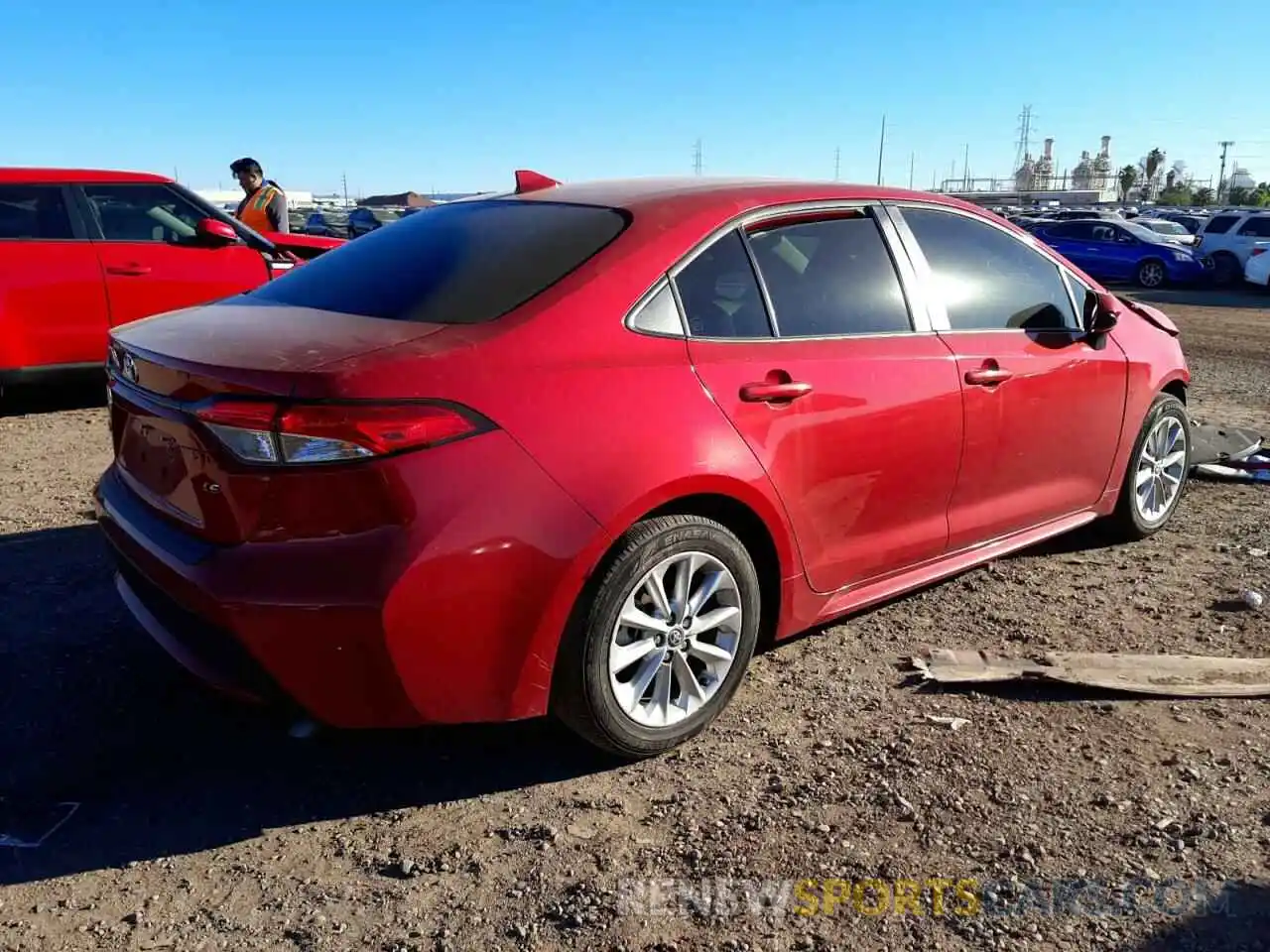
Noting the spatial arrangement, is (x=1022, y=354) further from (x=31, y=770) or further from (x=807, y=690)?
(x=31, y=770)

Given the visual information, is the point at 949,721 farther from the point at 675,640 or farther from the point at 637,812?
the point at 637,812

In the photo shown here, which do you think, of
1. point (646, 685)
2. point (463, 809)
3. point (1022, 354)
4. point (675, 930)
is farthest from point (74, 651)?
point (1022, 354)

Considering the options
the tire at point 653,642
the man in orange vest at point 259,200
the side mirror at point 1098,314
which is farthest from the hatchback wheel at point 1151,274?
the tire at point 653,642

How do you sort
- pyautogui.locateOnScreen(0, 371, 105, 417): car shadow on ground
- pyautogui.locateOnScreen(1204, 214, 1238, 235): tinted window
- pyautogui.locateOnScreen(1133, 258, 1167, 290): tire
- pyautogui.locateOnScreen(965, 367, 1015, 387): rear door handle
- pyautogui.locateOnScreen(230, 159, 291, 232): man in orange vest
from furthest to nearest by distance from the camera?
→ pyautogui.locateOnScreen(1204, 214, 1238, 235): tinted window → pyautogui.locateOnScreen(1133, 258, 1167, 290): tire → pyautogui.locateOnScreen(230, 159, 291, 232): man in orange vest → pyautogui.locateOnScreen(0, 371, 105, 417): car shadow on ground → pyautogui.locateOnScreen(965, 367, 1015, 387): rear door handle

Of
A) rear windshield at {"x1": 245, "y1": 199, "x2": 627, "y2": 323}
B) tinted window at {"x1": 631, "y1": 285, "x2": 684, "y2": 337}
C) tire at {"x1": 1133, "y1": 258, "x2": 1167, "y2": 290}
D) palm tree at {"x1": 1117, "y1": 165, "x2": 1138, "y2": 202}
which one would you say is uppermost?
palm tree at {"x1": 1117, "y1": 165, "x2": 1138, "y2": 202}

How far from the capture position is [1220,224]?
21938mm

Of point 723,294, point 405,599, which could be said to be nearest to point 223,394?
point 405,599

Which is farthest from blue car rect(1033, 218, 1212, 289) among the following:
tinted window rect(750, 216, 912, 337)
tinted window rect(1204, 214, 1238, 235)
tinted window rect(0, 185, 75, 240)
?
tinted window rect(750, 216, 912, 337)

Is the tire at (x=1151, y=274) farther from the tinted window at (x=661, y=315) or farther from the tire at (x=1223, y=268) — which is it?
the tinted window at (x=661, y=315)

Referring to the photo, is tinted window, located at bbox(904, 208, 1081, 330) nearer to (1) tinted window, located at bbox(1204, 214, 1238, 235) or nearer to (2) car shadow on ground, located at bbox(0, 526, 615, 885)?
(2) car shadow on ground, located at bbox(0, 526, 615, 885)

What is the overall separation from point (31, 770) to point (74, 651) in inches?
29.9

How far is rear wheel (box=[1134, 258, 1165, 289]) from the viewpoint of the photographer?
21.4m

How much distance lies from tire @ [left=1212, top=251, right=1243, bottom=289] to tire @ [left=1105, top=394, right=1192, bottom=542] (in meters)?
19.3

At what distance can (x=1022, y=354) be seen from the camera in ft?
13.1
